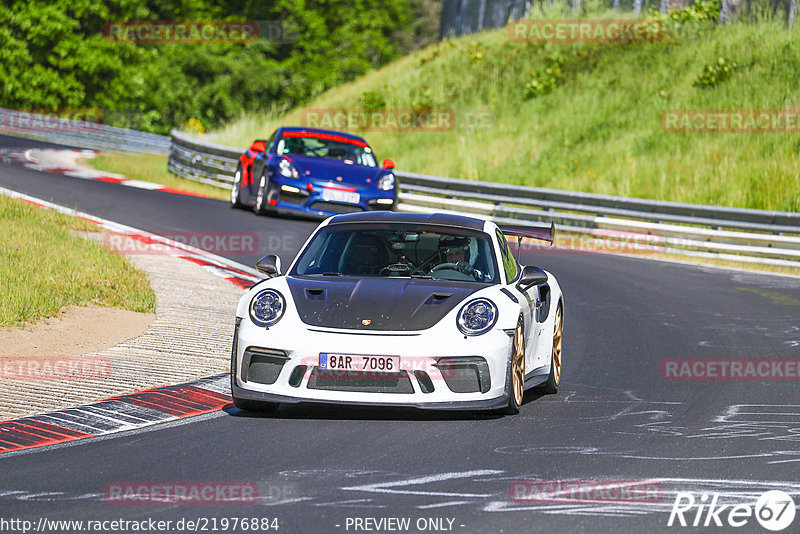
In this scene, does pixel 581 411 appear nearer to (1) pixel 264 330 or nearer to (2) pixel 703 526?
(1) pixel 264 330

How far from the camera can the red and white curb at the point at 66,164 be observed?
90.3 feet

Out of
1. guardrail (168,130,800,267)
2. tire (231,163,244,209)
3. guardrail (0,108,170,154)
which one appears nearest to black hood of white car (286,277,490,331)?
guardrail (168,130,800,267)

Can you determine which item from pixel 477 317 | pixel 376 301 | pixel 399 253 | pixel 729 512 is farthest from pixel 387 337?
pixel 729 512

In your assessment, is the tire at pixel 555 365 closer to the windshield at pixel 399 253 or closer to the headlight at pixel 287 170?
the windshield at pixel 399 253

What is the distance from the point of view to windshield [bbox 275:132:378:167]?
2186 cm

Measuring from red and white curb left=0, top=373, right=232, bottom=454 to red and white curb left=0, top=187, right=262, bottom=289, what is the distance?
5.92 meters

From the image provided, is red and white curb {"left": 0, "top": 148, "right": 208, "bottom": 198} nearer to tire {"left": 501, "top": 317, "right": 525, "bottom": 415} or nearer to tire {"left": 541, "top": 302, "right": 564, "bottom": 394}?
tire {"left": 541, "top": 302, "right": 564, "bottom": 394}

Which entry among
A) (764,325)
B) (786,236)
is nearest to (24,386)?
(764,325)

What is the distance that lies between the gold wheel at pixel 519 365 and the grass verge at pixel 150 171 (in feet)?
61.8

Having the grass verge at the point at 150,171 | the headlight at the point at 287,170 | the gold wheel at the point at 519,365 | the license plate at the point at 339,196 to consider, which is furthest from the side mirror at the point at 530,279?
the grass verge at the point at 150,171

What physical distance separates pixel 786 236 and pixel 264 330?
14.5m

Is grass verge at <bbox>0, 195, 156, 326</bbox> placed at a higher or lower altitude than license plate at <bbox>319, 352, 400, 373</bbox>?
lower

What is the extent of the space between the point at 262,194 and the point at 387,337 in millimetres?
14122

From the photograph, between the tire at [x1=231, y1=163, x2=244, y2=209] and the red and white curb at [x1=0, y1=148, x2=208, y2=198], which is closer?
the tire at [x1=231, y1=163, x2=244, y2=209]
